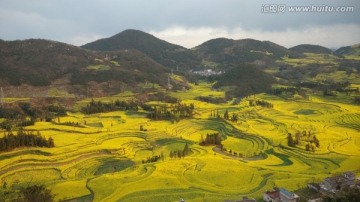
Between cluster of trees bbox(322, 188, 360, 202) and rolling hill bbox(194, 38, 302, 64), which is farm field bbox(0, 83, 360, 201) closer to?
cluster of trees bbox(322, 188, 360, 202)

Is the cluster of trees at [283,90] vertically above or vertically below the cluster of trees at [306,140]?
above

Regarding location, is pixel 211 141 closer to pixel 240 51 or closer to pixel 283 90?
pixel 283 90

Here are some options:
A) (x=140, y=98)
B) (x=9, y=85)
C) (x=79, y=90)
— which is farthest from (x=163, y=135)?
(x=9, y=85)

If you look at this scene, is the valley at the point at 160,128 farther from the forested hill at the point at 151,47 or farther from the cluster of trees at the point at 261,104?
the forested hill at the point at 151,47

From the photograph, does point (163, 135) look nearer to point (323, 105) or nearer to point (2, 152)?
point (2, 152)

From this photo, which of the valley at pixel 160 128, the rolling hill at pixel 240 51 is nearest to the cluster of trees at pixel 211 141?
the valley at pixel 160 128

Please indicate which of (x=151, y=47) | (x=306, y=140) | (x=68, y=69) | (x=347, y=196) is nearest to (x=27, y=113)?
(x=68, y=69)
